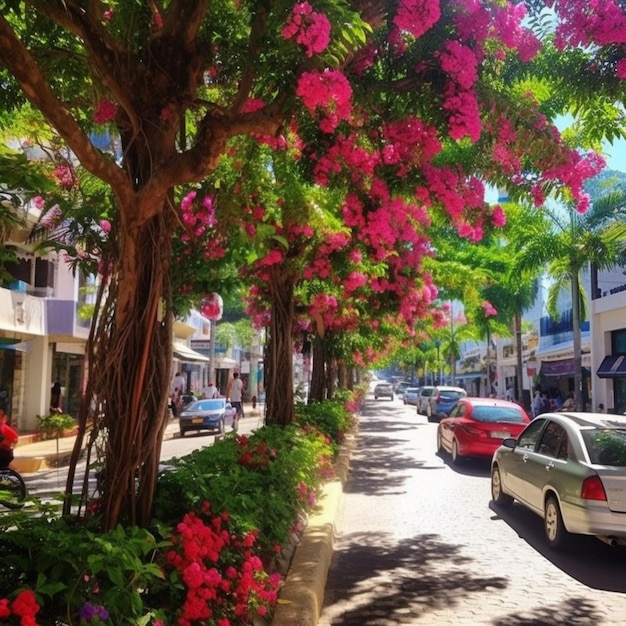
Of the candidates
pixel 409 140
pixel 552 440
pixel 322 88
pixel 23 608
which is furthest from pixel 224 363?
pixel 23 608

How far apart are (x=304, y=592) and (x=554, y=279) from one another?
22055mm

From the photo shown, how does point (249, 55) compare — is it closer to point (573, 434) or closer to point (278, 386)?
point (573, 434)

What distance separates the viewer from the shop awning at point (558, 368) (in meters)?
37.9

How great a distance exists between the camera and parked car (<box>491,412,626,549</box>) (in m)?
6.54

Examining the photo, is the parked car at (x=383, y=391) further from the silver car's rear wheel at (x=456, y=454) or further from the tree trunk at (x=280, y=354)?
the tree trunk at (x=280, y=354)

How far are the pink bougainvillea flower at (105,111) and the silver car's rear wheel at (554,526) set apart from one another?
18.8 feet

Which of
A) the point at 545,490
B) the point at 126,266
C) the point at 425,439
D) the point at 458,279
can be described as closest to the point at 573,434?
the point at 545,490

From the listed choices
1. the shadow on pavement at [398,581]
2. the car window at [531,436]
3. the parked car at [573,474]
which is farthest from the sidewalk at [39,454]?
the parked car at [573,474]

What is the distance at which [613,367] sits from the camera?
27500 millimetres

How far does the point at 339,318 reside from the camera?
615 inches

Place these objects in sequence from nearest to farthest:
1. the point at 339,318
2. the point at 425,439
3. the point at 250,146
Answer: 1. the point at 250,146
2. the point at 339,318
3. the point at 425,439

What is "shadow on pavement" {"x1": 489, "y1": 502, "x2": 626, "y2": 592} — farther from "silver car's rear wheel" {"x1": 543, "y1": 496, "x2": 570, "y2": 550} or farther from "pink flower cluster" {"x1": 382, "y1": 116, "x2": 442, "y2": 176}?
"pink flower cluster" {"x1": 382, "y1": 116, "x2": 442, "y2": 176}

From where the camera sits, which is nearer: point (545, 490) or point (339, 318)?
point (545, 490)

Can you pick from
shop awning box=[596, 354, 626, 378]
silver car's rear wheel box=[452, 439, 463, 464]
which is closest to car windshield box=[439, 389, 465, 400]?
shop awning box=[596, 354, 626, 378]
